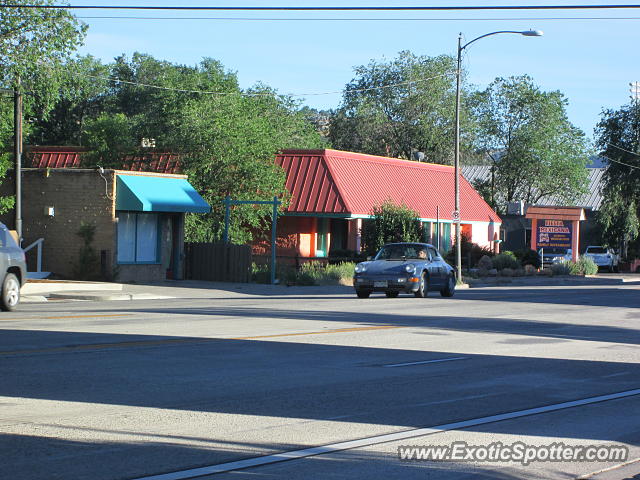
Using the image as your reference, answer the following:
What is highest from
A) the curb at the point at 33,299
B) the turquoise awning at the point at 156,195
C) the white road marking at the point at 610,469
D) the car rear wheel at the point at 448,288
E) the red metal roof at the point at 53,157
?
the red metal roof at the point at 53,157

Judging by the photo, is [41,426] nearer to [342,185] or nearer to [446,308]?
[446,308]

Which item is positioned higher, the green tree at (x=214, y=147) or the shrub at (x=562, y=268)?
Answer: the green tree at (x=214, y=147)

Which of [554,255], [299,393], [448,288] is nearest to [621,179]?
[554,255]

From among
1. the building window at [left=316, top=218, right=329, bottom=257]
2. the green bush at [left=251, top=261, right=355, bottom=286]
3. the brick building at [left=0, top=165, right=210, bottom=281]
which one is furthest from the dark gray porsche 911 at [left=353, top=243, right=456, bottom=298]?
the building window at [left=316, top=218, right=329, bottom=257]

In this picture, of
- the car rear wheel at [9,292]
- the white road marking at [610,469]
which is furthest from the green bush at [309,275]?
the white road marking at [610,469]

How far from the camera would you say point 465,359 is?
13.5 meters

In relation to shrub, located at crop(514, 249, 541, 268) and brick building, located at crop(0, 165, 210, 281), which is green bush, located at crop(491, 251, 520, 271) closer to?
shrub, located at crop(514, 249, 541, 268)

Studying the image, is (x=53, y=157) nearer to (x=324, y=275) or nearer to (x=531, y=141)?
(x=324, y=275)

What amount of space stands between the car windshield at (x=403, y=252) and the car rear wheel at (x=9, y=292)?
1084 centimetres

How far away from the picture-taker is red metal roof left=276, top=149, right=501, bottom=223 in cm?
4328

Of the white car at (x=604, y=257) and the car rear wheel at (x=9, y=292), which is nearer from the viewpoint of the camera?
the car rear wheel at (x=9, y=292)

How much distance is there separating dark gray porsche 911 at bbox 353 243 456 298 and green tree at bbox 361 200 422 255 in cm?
1203

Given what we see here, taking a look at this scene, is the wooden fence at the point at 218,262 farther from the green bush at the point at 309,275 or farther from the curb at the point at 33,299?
the curb at the point at 33,299

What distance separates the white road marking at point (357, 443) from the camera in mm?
6770
